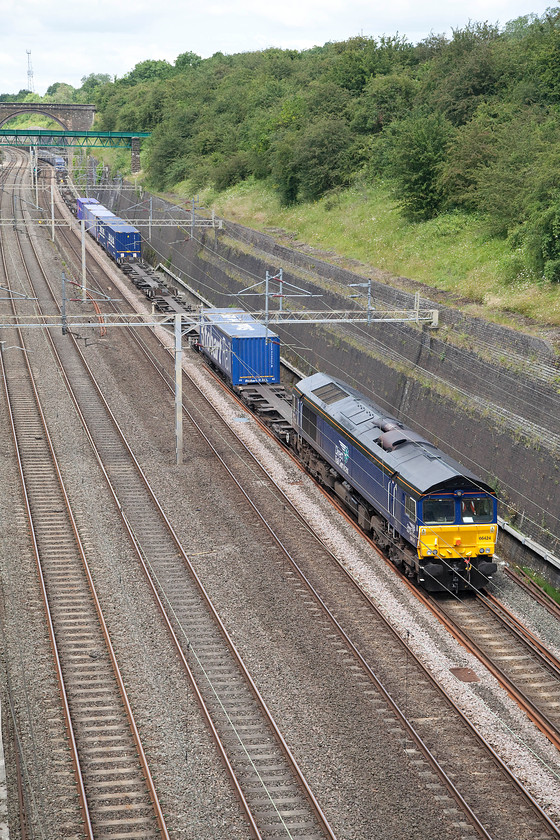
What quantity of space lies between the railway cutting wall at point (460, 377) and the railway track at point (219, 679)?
10035 mm

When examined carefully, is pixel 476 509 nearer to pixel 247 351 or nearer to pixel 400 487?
pixel 400 487

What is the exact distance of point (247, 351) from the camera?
37938mm

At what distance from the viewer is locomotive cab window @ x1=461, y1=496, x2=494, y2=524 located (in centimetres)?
2170

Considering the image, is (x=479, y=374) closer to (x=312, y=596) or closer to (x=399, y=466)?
(x=399, y=466)

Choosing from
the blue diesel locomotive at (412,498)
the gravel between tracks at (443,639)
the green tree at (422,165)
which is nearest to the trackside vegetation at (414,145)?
the green tree at (422,165)

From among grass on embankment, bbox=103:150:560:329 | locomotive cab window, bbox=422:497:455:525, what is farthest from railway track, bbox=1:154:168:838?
grass on embankment, bbox=103:150:560:329

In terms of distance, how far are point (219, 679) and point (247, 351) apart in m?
21.2

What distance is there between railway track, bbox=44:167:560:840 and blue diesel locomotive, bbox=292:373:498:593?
1.69 m

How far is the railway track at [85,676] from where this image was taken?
14359 mm

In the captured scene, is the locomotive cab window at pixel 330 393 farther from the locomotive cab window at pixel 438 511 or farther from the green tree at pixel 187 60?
the green tree at pixel 187 60

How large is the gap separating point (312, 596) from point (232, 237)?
40.2 m

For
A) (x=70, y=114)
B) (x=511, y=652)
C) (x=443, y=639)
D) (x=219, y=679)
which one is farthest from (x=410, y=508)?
(x=70, y=114)

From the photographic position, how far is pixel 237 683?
18.2m

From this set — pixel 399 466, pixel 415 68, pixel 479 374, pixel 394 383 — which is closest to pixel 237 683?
pixel 399 466
